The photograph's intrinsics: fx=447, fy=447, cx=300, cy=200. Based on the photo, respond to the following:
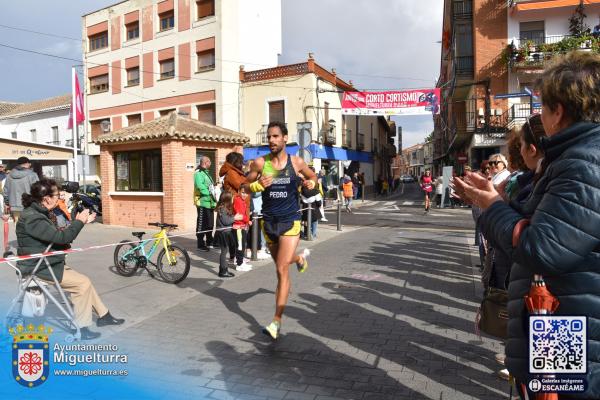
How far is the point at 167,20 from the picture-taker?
99.6ft

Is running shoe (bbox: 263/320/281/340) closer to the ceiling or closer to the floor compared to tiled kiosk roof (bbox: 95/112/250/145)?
Answer: closer to the floor

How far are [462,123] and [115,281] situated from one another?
29.0 meters

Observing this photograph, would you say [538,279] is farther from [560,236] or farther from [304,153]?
[304,153]

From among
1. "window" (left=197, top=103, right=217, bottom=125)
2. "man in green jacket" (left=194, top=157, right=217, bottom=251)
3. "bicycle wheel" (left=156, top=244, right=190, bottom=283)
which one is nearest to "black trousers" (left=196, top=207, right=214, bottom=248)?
"man in green jacket" (left=194, top=157, right=217, bottom=251)

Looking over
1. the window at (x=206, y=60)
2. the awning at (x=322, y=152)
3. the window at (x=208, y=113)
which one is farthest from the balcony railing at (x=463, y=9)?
the window at (x=208, y=113)

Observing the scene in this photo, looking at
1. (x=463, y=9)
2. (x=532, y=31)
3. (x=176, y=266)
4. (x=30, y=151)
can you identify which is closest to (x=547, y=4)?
(x=532, y=31)

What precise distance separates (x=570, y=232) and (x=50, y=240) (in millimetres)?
4346

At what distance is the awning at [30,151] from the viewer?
15.2 meters

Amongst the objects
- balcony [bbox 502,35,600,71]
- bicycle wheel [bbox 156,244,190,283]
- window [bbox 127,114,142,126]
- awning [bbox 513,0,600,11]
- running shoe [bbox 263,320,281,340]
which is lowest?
running shoe [bbox 263,320,281,340]

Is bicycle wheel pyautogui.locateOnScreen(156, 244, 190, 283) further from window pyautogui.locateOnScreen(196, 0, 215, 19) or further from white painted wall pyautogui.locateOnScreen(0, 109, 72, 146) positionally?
white painted wall pyautogui.locateOnScreen(0, 109, 72, 146)

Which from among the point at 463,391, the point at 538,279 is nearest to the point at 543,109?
the point at 538,279

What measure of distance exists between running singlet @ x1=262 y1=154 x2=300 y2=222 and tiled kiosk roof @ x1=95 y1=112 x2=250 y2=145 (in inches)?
316

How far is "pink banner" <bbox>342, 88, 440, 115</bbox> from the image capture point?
23.7 meters

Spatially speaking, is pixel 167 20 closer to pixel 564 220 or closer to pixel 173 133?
pixel 173 133
